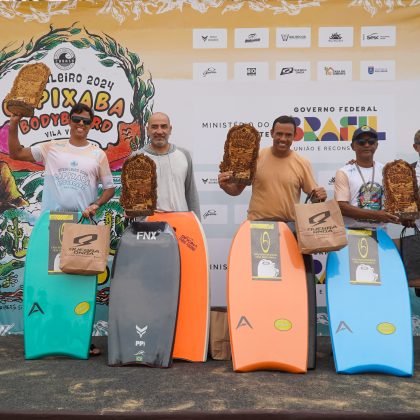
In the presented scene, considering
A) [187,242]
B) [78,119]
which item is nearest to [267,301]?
[187,242]

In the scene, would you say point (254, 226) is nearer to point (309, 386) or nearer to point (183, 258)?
point (183, 258)

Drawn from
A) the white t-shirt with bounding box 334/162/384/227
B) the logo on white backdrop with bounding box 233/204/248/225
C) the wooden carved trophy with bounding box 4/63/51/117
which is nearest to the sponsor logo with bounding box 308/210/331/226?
the white t-shirt with bounding box 334/162/384/227

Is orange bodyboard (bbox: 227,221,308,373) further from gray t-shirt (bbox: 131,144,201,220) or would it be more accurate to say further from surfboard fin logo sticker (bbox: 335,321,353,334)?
gray t-shirt (bbox: 131,144,201,220)

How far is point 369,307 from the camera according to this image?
307cm

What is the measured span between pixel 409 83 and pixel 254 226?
1.79m

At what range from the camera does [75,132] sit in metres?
3.43

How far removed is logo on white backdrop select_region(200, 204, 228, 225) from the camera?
4117mm

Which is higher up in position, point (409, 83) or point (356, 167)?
point (409, 83)

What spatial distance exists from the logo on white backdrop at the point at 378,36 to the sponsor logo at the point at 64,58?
2.21 m

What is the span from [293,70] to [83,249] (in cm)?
211

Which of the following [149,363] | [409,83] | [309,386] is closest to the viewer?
[309,386]

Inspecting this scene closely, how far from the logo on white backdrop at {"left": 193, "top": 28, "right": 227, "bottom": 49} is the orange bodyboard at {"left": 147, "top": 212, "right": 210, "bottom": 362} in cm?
143

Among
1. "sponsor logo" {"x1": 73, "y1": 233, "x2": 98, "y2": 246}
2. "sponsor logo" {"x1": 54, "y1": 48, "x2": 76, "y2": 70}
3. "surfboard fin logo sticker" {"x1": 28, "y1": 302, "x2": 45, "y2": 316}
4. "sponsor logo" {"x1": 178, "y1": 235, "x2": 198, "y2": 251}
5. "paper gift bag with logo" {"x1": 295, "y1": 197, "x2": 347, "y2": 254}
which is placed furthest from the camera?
"sponsor logo" {"x1": 54, "y1": 48, "x2": 76, "y2": 70}

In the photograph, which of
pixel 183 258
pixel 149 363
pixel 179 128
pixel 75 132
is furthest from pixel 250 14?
pixel 149 363
